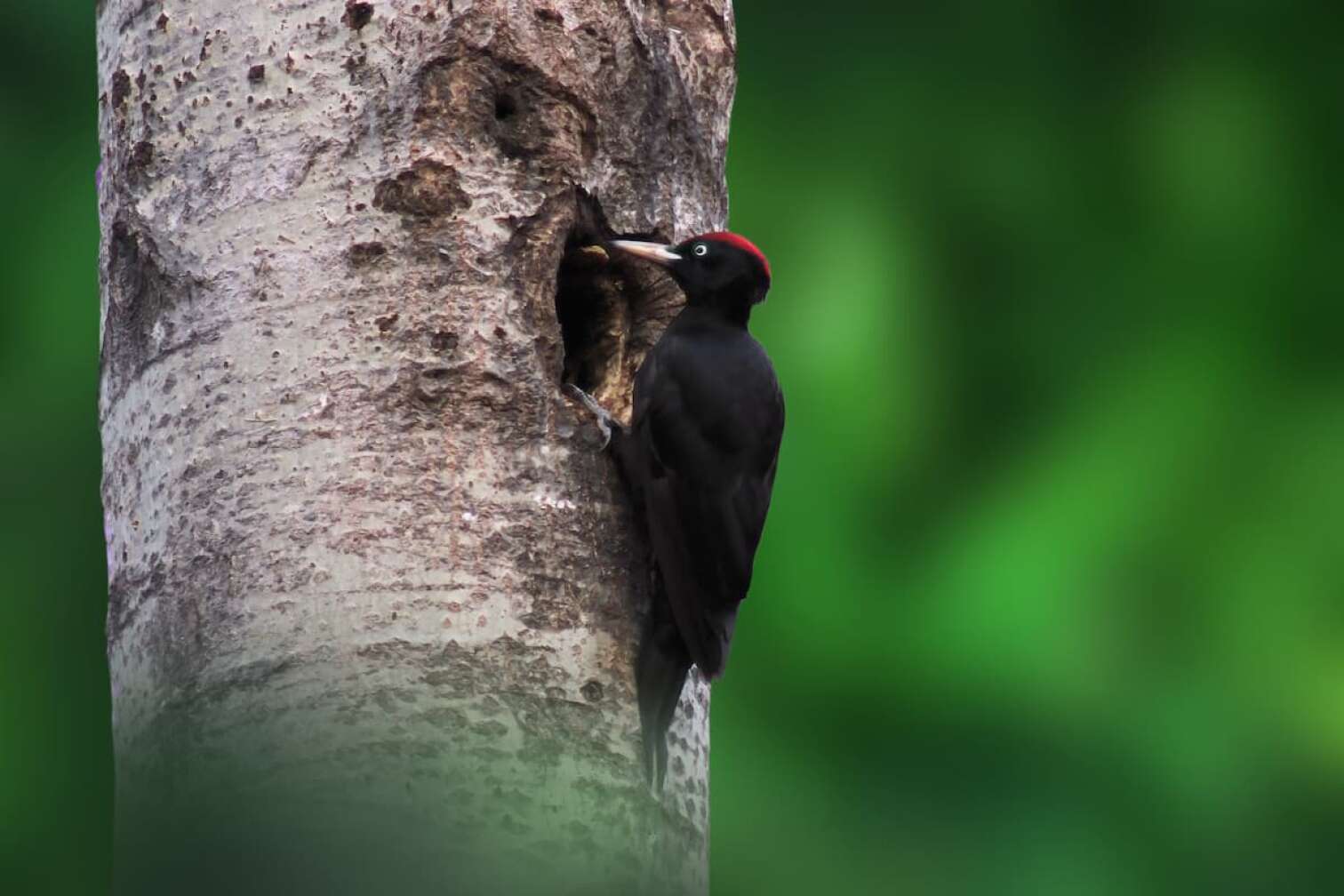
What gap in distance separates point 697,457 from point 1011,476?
1.80 m

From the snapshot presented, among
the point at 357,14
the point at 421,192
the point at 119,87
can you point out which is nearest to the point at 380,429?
the point at 421,192

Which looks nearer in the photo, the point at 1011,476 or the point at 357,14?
the point at 357,14

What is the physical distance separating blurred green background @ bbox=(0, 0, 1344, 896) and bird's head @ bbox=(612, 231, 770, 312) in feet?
2.96

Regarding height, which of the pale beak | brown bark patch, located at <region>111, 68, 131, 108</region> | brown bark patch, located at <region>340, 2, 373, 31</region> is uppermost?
brown bark patch, located at <region>340, 2, 373, 31</region>

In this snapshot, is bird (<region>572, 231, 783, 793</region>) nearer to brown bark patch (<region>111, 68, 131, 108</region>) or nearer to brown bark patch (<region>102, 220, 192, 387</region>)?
brown bark patch (<region>102, 220, 192, 387</region>)

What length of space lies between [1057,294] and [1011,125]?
1.47 ft

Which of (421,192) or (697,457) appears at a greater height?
(421,192)

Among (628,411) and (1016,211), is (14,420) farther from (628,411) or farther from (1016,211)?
(1016,211)

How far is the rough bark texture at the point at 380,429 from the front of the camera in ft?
13.2

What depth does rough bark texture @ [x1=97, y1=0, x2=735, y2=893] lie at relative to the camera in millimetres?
4035

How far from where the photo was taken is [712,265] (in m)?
5.08

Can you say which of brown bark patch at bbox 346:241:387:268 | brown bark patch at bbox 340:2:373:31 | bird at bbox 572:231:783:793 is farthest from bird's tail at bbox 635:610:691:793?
brown bark patch at bbox 340:2:373:31

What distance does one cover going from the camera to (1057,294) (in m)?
7.14

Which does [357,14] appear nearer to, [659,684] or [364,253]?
[364,253]
